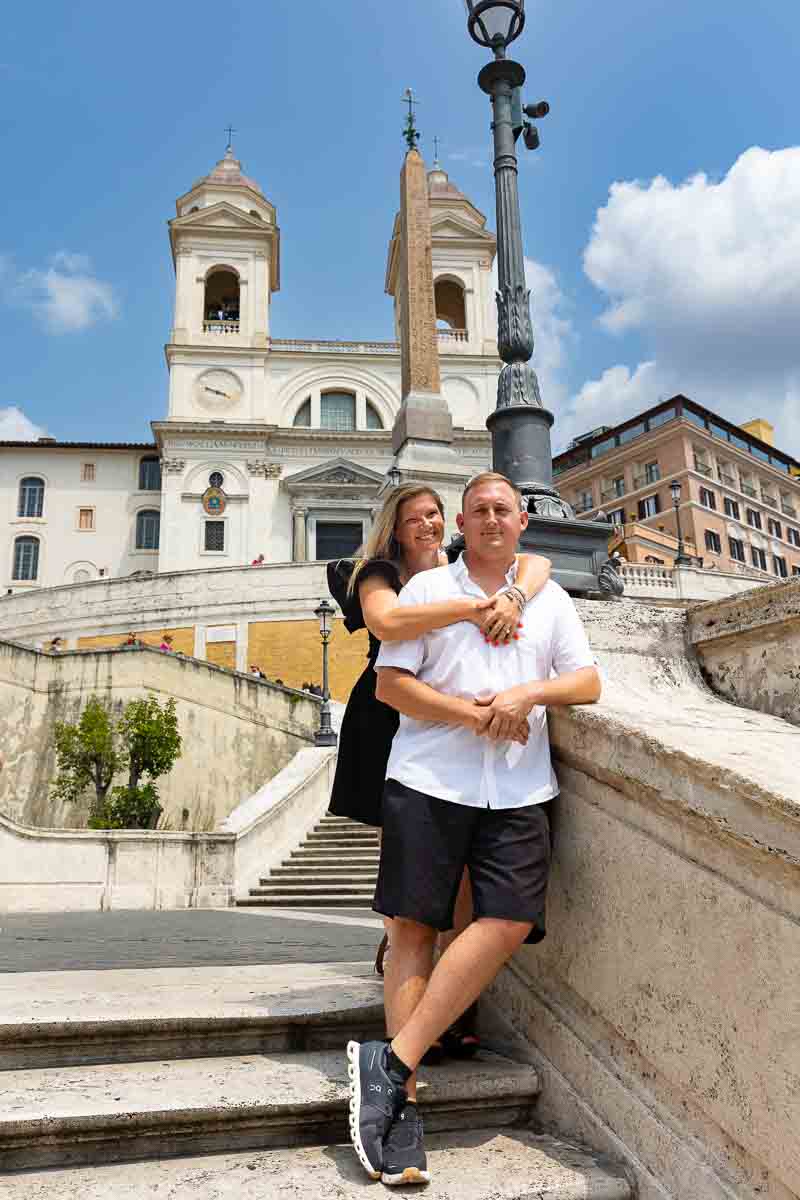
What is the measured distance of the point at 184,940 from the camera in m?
6.63

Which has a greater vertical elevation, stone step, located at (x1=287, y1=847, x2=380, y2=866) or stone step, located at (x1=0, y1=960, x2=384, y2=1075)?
stone step, located at (x1=0, y1=960, x2=384, y2=1075)

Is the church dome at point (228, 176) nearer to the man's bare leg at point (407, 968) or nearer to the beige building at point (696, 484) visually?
the beige building at point (696, 484)

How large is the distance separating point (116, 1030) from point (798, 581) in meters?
2.65

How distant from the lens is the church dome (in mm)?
48406

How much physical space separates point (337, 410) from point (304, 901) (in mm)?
37257

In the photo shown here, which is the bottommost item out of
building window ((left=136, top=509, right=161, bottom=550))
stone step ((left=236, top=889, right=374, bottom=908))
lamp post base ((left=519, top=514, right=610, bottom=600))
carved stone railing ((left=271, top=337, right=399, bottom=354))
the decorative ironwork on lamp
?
stone step ((left=236, top=889, right=374, bottom=908))

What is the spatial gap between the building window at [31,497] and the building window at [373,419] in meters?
16.6

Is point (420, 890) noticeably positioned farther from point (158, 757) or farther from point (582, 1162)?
point (158, 757)

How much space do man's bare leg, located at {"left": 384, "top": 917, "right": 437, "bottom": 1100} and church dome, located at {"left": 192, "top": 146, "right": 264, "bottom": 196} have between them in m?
51.5

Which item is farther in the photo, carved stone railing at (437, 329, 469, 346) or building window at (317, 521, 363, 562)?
carved stone railing at (437, 329, 469, 346)

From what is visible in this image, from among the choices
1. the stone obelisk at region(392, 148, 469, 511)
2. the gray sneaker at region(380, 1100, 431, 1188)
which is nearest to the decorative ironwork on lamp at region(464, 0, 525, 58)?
the gray sneaker at region(380, 1100, 431, 1188)

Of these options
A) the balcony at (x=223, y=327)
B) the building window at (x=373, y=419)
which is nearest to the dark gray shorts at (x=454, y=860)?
the building window at (x=373, y=419)

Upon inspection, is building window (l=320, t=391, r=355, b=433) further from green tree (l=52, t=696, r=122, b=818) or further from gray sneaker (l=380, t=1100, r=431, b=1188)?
gray sneaker (l=380, t=1100, r=431, b=1188)

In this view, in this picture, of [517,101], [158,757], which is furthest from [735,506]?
[517,101]
